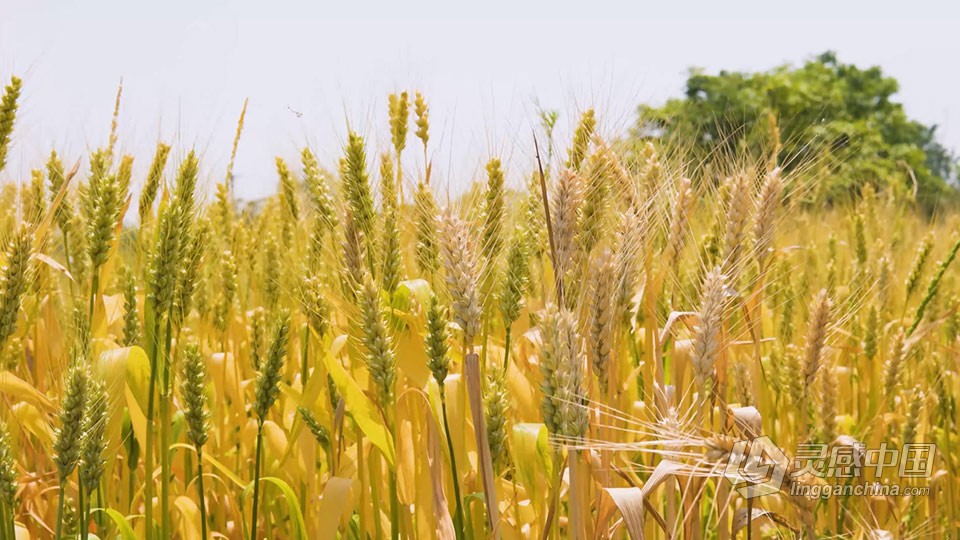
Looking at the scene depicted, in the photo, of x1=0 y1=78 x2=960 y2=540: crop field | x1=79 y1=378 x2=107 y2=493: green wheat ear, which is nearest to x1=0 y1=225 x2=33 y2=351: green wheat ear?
x1=0 y1=78 x2=960 y2=540: crop field

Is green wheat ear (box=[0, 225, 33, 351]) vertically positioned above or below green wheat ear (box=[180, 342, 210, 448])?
above

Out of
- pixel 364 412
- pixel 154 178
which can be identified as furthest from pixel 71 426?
pixel 154 178

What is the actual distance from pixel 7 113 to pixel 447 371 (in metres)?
1.08

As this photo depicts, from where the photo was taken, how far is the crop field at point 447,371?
1110 mm

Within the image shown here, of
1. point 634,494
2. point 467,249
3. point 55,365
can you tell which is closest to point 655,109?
point 467,249

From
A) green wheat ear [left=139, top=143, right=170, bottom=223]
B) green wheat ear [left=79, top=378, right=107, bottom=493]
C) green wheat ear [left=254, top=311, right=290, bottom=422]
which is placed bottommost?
green wheat ear [left=79, top=378, right=107, bottom=493]

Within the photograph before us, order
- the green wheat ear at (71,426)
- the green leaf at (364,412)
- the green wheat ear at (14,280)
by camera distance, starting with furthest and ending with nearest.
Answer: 1. the green leaf at (364,412)
2. the green wheat ear at (14,280)
3. the green wheat ear at (71,426)

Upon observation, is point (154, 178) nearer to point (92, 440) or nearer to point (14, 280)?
A: point (14, 280)

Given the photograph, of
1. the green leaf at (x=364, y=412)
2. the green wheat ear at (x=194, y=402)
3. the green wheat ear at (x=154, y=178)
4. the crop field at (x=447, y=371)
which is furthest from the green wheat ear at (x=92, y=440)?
the green wheat ear at (x=154, y=178)

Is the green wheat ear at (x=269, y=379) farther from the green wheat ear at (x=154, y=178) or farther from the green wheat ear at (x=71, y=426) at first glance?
the green wheat ear at (x=154, y=178)

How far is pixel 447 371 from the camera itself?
1.15 meters

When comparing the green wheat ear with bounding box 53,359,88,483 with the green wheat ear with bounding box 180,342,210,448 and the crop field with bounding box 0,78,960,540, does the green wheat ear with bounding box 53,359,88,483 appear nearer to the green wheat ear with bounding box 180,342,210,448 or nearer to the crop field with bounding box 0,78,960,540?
the crop field with bounding box 0,78,960,540

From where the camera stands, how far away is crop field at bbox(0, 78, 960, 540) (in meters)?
1.11

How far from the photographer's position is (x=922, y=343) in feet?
7.89
